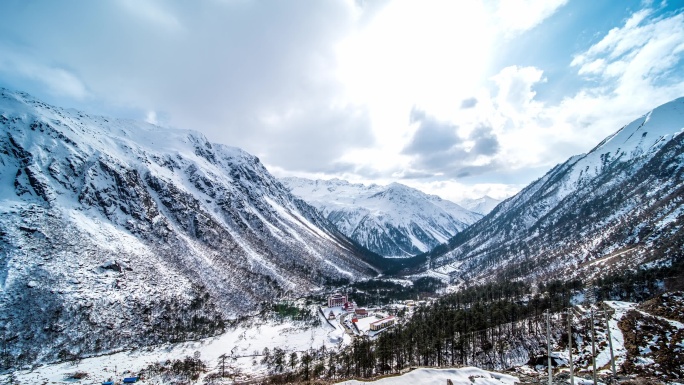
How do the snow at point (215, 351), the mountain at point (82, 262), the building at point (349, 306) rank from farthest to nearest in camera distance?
1. the building at point (349, 306)
2. the mountain at point (82, 262)
3. the snow at point (215, 351)

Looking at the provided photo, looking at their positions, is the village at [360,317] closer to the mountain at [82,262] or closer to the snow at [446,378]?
the mountain at [82,262]

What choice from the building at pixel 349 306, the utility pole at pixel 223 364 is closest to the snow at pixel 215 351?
the utility pole at pixel 223 364

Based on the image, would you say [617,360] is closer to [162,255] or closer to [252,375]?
[252,375]

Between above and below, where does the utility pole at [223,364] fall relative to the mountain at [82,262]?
below

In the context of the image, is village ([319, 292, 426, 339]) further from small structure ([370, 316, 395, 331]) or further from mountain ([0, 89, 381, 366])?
mountain ([0, 89, 381, 366])

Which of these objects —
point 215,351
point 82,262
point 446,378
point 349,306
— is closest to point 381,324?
point 349,306

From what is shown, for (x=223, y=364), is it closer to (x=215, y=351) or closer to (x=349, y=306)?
(x=215, y=351)

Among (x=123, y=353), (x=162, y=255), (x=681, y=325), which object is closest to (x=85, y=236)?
(x=162, y=255)
